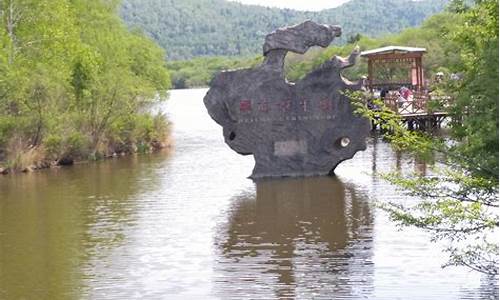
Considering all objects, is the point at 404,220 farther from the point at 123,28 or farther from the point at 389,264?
the point at 123,28

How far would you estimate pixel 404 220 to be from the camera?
35.7ft

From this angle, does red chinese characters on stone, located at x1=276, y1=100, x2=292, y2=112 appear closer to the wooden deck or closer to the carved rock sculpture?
the carved rock sculpture

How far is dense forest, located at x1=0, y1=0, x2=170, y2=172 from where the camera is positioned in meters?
29.5

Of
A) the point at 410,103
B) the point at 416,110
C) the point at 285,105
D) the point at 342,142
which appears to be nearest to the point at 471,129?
the point at 285,105

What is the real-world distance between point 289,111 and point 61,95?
10579 millimetres

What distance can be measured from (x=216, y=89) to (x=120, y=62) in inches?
611

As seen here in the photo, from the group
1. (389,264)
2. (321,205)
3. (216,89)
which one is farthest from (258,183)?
(389,264)

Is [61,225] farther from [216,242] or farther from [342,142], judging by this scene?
[342,142]

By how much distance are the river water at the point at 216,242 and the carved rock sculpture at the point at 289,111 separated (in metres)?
0.84

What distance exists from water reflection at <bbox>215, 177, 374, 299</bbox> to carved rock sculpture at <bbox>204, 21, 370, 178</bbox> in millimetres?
1458

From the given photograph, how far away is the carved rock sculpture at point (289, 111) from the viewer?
22906mm

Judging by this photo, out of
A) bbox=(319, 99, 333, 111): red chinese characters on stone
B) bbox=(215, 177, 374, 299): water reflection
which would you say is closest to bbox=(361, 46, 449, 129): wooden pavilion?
bbox=(319, 99, 333, 111): red chinese characters on stone

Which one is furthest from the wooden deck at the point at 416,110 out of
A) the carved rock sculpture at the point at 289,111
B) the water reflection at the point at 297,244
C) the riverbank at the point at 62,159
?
the water reflection at the point at 297,244

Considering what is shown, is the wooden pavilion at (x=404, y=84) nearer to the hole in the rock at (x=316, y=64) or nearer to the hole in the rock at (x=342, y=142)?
the hole in the rock at (x=342, y=142)
